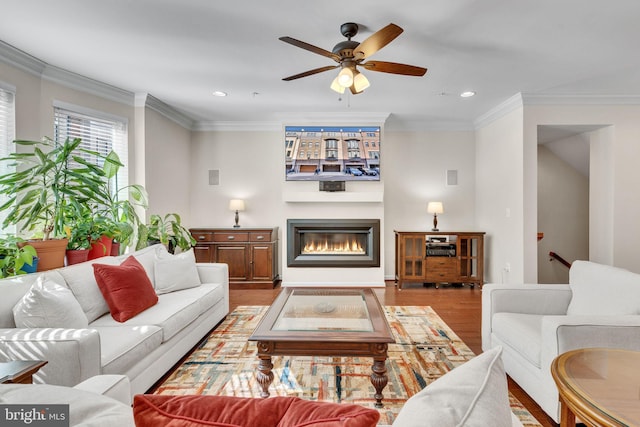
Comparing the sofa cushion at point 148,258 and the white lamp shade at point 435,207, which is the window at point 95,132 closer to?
the sofa cushion at point 148,258

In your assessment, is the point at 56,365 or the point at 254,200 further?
the point at 254,200

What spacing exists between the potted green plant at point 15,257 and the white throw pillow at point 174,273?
960 millimetres

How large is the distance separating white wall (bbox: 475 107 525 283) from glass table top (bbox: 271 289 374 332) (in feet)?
8.19

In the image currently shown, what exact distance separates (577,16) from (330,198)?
11.0 ft

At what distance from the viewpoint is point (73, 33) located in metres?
2.66

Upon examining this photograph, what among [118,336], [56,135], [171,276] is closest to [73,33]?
[56,135]

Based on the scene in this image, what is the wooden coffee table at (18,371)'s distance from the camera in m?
1.27

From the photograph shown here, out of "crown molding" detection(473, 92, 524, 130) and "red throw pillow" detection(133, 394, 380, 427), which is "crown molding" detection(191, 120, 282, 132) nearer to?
"crown molding" detection(473, 92, 524, 130)

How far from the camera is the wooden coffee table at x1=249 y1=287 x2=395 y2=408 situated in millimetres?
2035

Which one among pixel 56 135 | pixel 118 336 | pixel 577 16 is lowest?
pixel 118 336

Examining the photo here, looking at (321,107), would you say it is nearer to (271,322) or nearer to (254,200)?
(254,200)

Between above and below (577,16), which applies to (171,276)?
below

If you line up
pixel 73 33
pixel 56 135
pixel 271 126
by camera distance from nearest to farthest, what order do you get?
pixel 73 33, pixel 56 135, pixel 271 126

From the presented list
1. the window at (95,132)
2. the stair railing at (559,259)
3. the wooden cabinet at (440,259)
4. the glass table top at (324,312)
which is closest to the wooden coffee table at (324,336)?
the glass table top at (324,312)
